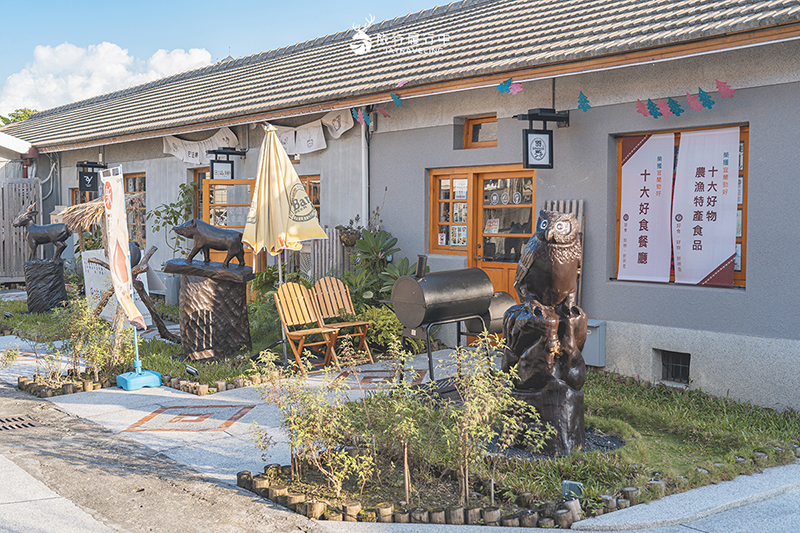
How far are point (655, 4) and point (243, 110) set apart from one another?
21.9 feet

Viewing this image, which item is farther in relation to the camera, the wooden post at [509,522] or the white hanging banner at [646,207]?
the white hanging banner at [646,207]

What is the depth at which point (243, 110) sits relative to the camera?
1220 centimetres

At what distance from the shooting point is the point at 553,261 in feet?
17.7

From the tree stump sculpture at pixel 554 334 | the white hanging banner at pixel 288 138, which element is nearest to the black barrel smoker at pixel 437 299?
the tree stump sculpture at pixel 554 334

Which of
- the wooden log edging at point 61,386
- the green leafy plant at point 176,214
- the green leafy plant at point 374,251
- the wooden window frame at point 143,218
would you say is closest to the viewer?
the wooden log edging at point 61,386

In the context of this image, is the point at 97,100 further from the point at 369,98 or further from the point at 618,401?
the point at 618,401

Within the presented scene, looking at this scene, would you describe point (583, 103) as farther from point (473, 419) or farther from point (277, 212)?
point (473, 419)

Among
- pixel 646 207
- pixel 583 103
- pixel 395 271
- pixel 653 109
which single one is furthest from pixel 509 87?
pixel 395 271

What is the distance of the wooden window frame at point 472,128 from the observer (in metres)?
9.42

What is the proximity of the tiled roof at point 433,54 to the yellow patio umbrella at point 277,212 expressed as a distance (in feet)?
6.05

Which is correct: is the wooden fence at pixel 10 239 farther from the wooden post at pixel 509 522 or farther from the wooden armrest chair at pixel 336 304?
the wooden post at pixel 509 522

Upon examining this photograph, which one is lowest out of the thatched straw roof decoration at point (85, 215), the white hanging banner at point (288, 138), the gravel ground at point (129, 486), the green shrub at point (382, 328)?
the gravel ground at point (129, 486)

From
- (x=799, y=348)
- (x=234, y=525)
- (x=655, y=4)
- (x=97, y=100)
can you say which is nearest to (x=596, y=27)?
(x=655, y=4)

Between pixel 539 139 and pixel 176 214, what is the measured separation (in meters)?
8.86
